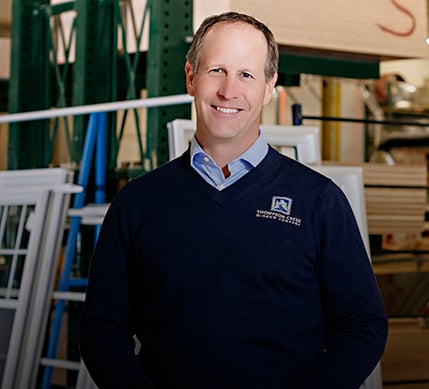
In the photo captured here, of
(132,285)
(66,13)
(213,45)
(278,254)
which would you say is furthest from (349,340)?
(66,13)

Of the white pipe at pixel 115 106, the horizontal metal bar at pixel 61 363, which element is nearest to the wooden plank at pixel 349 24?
the white pipe at pixel 115 106

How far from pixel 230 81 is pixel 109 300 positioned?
0.51m

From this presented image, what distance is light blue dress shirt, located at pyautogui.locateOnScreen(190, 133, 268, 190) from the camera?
1.90 meters

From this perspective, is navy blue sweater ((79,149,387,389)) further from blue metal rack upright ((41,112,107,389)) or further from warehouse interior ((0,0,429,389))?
blue metal rack upright ((41,112,107,389))

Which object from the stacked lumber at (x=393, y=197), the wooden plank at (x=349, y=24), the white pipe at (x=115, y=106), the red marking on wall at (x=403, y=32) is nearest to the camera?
the white pipe at (x=115, y=106)

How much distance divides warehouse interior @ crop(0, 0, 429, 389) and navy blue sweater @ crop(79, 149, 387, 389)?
57.8 inches

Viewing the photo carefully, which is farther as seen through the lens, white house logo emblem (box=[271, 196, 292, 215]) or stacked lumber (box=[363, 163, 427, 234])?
stacked lumber (box=[363, 163, 427, 234])

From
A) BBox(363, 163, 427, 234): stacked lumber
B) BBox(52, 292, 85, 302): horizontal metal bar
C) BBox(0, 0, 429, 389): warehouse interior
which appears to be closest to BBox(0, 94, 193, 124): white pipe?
BBox(0, 0, 429, 389): warehouse interior

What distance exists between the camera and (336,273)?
182 centimetres

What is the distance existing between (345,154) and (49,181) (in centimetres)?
655

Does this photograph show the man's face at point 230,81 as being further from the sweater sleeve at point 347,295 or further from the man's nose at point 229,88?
the sweater sleeve at point 347,295

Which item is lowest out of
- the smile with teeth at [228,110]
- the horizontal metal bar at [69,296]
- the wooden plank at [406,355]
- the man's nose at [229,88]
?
the wooden plank at [406,355]

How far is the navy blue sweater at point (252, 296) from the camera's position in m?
1.81

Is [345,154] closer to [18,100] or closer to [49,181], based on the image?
[18,100]
